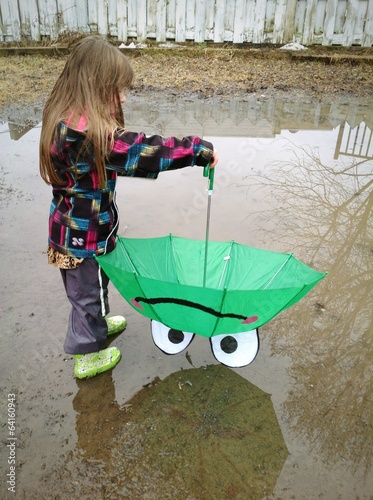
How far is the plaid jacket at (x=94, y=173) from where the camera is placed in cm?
A: 194

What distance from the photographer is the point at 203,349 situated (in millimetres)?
2564

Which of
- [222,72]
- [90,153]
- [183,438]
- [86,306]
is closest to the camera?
[90,153]

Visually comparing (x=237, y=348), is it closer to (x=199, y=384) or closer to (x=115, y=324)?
(x=199, y=384)

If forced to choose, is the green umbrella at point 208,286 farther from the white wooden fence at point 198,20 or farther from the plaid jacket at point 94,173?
the white wooden fence at point 198,20

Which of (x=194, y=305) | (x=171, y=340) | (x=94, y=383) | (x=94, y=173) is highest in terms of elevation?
→ (x=94, y=173)

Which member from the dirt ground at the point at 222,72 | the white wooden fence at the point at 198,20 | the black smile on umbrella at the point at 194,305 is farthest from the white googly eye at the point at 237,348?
the white wooden fence at the point at 198,20

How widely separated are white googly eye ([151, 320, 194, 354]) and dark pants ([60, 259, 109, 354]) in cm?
28

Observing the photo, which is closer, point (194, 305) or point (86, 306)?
point (194, 305)

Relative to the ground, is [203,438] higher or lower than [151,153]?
lower

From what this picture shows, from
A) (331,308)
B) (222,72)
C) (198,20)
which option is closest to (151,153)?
(331,308)

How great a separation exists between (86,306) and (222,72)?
5.95m

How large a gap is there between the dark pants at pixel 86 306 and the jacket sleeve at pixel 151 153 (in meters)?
0.49

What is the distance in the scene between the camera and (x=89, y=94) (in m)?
1.96

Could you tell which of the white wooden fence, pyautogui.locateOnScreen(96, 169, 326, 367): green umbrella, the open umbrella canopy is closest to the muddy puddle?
pyautogui.locateOnScreen(96, 169, 326, 367): green umbrella
